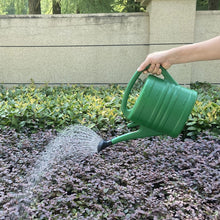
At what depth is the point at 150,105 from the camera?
6.13 ft

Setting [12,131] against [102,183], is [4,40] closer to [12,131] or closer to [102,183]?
[12,131]

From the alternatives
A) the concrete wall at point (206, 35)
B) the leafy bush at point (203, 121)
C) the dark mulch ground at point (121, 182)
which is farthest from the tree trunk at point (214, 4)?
the dark mulch ground at point (121, 182)

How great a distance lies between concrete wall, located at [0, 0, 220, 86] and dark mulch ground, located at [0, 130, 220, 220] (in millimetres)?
2686

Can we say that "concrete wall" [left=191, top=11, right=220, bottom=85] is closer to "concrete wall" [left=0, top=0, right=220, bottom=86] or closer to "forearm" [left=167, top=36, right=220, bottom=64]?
"concrete wall" [left=0, top=0, right=220, bottom=86]

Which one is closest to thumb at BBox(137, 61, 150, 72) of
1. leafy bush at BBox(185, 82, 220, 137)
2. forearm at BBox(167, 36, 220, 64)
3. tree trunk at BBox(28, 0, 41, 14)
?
forearm at BBox(167, 36, 220, 64)

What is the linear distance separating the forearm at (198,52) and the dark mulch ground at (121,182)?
80 cm

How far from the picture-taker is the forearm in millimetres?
1765

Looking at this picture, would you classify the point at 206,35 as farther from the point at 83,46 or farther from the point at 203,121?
the point at 203,121

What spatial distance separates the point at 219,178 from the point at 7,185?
1438mm

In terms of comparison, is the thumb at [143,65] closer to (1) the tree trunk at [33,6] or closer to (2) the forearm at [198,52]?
(2) the forearm at [198,52]

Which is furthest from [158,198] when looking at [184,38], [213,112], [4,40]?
[4,40]

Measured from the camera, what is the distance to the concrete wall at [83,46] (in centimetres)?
512

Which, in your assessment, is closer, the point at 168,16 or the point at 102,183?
the point at 102,183

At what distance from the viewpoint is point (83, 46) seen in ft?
17.2
